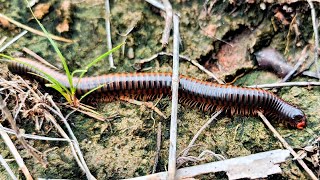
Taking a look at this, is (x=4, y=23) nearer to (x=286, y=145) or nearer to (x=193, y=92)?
(x=193, y=92)

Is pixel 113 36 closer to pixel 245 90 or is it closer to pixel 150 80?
pixel 150 80

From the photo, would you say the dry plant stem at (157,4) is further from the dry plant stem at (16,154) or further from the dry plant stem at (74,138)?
the dry plant stem at (16,154)

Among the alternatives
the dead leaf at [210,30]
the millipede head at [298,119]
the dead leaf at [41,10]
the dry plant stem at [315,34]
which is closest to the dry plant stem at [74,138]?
the dead leaf at [41,10]

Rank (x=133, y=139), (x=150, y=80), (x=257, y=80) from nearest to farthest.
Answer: (x=133, y=139), (x=150, y=80), (x=257, y=80)

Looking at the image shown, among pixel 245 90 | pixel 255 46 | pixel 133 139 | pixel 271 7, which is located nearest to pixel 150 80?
pixel 133 139

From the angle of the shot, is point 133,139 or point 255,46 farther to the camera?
point 255,46

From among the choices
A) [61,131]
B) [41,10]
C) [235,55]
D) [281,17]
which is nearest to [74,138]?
[61,131]
